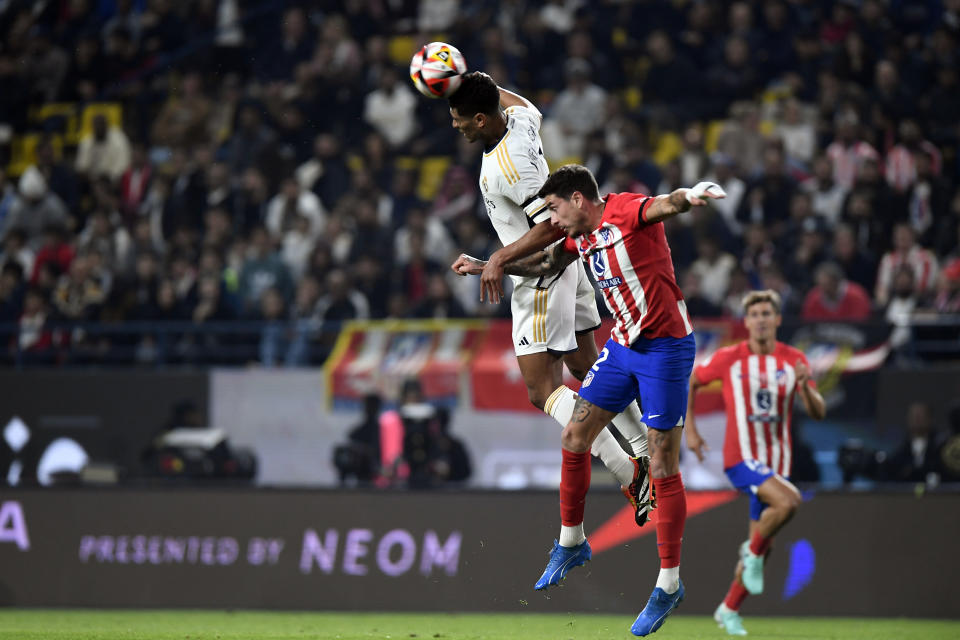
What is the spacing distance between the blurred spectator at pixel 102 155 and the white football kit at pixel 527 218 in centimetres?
1059

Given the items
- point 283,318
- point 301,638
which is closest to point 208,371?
point 283,318

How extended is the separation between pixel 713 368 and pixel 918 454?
2.71 meters

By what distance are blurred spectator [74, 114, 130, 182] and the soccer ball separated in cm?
1062

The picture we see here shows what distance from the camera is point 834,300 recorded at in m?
13.1

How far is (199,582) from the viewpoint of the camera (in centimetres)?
1191

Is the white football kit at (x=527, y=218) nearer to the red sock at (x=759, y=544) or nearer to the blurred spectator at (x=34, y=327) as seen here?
the red sock at (x=759, y=544)

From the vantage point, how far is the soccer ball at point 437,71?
296 inches

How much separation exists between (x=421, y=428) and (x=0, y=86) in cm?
984

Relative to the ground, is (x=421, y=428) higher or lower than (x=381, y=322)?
lower

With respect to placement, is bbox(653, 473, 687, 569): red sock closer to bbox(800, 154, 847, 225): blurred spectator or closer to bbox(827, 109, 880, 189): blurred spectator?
bbox(800, 154, 847, 225): blurred spectator

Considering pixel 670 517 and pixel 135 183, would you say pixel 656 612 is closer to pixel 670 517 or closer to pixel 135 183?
pixel 670 517

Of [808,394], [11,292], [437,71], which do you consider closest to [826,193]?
[808,394]

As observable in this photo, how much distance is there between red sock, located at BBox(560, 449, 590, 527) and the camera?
309 inches

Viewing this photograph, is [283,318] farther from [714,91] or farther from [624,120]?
[714,91]
